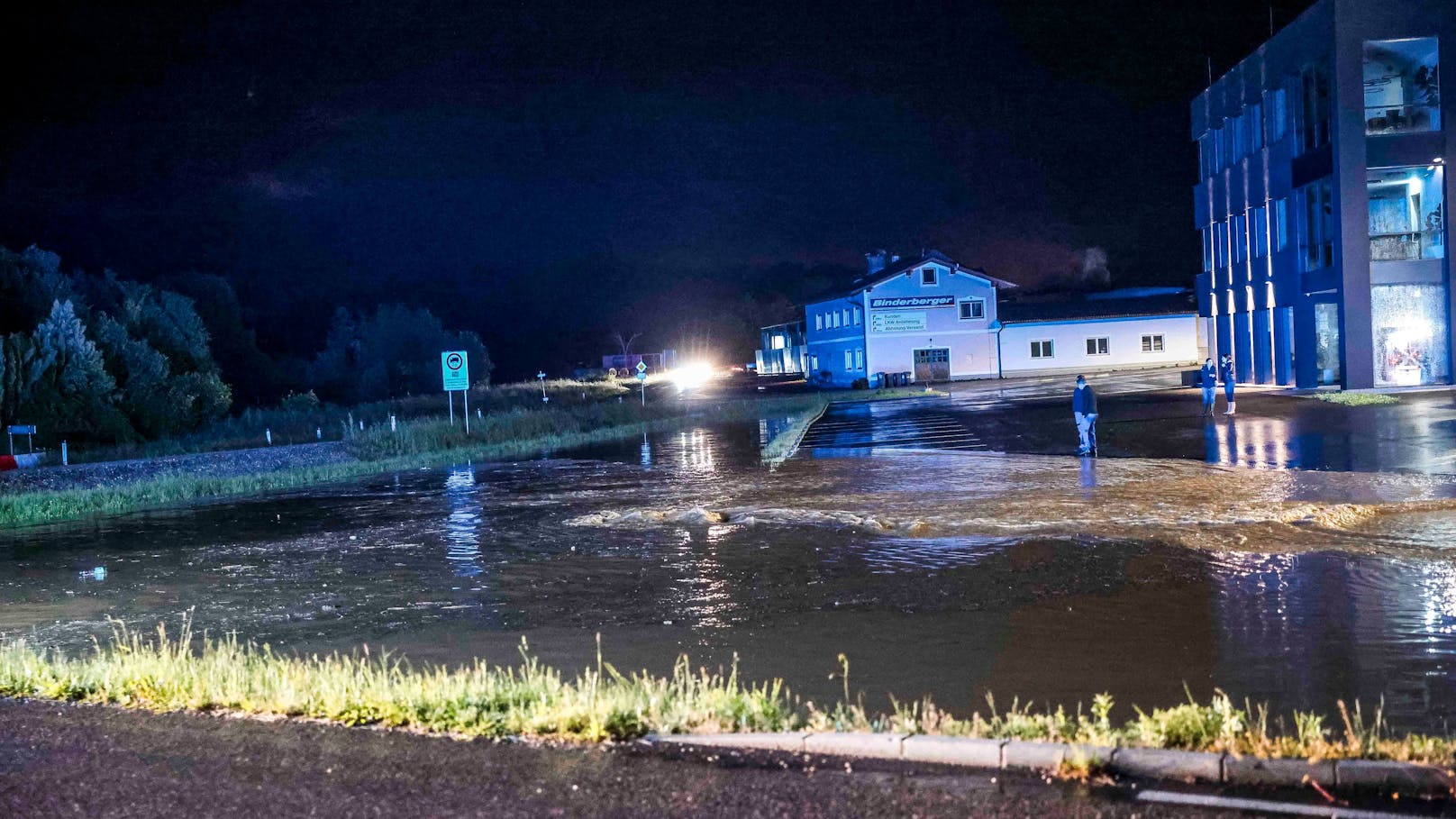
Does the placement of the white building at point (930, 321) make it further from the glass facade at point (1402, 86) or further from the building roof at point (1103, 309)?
the glass facade at point (1402, 86)

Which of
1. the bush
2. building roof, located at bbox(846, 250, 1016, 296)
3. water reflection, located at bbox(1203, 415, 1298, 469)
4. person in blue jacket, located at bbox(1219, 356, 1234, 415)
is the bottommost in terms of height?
water reflection, located at bbox(1203, 415, 1298, 469)

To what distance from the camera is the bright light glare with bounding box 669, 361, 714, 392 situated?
80.7m

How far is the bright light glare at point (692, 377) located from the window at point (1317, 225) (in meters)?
39.9

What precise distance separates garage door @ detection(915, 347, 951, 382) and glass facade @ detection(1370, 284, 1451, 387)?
115ft

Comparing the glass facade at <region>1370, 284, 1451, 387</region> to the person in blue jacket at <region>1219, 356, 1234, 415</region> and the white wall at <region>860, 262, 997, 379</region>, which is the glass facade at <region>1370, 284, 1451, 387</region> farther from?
the white wall at <region>860, 262, 997, 379</region>

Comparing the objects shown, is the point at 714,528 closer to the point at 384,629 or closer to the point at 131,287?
the point at 384,629

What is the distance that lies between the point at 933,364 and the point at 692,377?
31435 millimetres

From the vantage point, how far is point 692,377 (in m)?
97.5

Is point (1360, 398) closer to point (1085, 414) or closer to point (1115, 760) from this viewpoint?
point (1085, 414)

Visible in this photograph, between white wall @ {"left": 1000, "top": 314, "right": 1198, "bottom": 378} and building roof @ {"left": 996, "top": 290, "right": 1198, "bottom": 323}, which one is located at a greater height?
building roof @ {"left": 996, "top": 290, "right": 1198, "bottom": 323}

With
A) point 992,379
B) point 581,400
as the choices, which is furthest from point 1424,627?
point 992,379

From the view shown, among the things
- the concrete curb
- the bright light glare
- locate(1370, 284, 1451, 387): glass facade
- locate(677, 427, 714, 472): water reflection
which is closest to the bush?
the bright light glare

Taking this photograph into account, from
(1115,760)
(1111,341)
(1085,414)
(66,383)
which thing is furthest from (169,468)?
(1111,341)

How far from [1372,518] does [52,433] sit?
1517 inches
